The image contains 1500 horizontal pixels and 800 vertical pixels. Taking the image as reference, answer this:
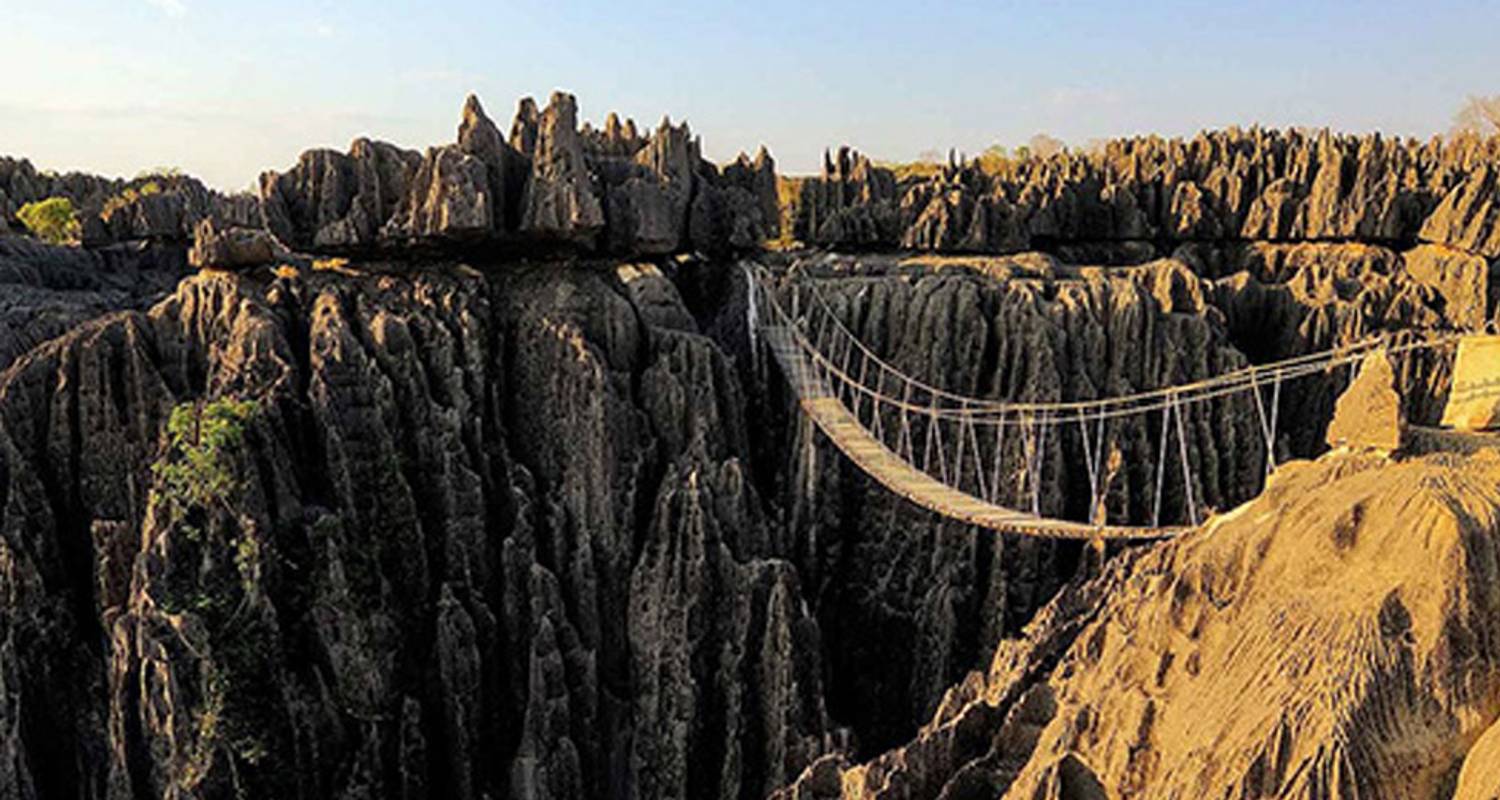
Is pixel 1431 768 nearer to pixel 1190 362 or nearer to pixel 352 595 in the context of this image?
pixel 352 595

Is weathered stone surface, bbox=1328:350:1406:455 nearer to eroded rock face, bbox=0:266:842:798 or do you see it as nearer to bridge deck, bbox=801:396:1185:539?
bridge deck, bbox=801:396:1185:539

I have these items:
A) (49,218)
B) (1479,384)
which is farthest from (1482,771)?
(49,218)

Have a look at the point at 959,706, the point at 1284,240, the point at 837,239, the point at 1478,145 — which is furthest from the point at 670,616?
the point at 1478,145

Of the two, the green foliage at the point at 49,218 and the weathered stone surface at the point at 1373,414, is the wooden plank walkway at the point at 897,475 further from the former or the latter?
the green foliage at the point at 49,218

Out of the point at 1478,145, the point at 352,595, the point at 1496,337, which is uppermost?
the point at 1478,145

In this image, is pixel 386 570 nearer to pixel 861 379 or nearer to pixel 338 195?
pixel 338 195

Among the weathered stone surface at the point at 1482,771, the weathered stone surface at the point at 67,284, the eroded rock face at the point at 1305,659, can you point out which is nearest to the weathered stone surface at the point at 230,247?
the weathered stone surface at the point at 67,284
